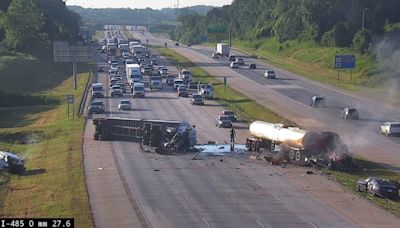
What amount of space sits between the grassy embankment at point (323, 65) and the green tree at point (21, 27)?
51554 millimetres

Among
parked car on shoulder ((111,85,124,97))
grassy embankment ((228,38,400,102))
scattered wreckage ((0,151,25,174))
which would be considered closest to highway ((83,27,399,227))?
scattered wreckage ((0,151,25,174))

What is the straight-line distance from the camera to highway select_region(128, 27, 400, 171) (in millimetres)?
67438

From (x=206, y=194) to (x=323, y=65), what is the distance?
106m

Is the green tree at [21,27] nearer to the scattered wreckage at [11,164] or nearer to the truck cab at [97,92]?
the truck cab at [97,92]

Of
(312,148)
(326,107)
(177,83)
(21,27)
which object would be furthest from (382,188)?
(21,27)

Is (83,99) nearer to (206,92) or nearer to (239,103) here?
(206,92)

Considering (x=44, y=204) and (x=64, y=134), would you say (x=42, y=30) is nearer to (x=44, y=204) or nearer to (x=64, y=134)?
(x=64, y=134)

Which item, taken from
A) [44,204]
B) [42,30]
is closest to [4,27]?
[42,30]

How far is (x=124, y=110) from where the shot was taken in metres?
94.2

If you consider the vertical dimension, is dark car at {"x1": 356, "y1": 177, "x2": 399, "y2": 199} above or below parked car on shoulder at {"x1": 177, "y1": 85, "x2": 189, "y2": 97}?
above

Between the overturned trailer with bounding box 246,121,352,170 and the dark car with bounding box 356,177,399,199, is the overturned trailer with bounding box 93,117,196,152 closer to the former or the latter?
the overturned trailer with bounding box 246,121,352,170

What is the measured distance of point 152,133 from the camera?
66500 mm

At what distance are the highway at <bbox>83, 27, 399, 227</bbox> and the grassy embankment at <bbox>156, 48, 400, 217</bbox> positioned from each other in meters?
1.17

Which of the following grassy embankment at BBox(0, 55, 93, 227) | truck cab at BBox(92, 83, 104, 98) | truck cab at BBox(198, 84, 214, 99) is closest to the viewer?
grassy embankment at BBox(0, 55, 93, 227)
